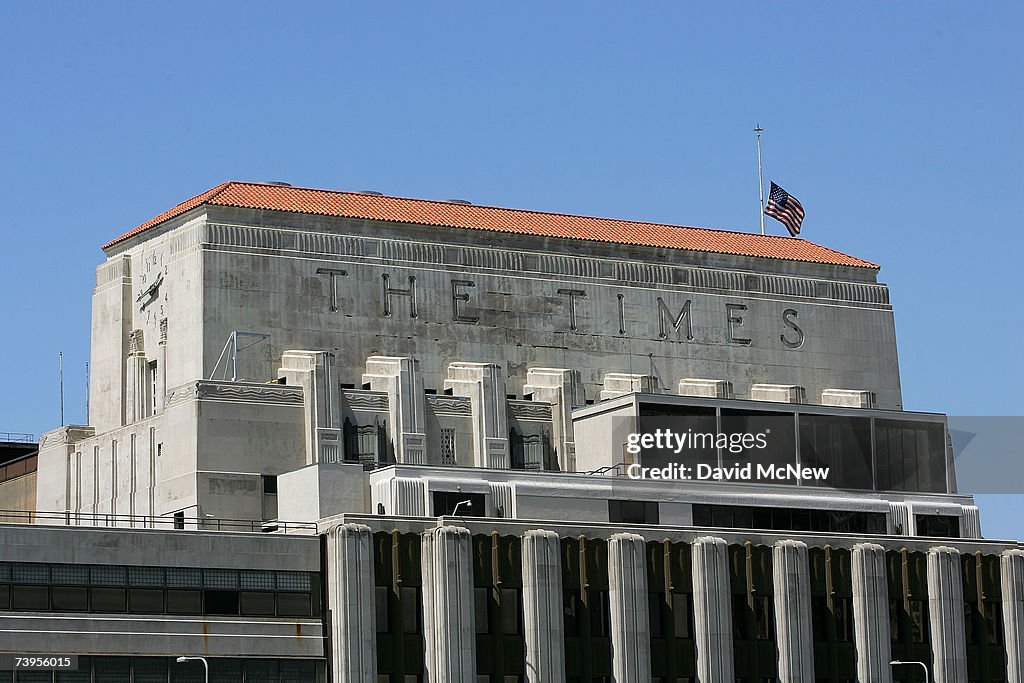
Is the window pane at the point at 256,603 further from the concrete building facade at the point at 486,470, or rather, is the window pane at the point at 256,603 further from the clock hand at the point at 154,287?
the clock hand at the point at 154,287

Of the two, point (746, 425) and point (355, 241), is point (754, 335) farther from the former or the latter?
point (355, 241)

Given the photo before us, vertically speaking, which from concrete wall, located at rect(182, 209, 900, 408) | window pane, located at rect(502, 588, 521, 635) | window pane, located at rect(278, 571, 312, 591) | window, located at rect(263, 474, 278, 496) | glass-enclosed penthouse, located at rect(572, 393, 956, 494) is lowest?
window pane, located at rect(502, 588, 521, 635)

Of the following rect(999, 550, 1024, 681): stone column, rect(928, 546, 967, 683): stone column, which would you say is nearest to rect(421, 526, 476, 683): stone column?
rect(928, 546, 967, 683): stone column

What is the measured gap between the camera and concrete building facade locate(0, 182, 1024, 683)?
9925cm

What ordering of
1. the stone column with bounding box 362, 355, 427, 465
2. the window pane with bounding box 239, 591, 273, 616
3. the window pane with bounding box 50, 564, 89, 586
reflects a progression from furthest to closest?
the stone column with bounding box 362, 355, 427, 465 → the window pane with bounding box 239, 591, 273, 616 → the window pane with bounding box 50, 564, 89, 586

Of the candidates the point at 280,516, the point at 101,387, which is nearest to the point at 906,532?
the point at 280,516

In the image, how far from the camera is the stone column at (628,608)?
105375mm

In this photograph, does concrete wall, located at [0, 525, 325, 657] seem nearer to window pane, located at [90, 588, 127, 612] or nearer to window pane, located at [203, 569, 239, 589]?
window pane, located at [203, 569, 239, 589]

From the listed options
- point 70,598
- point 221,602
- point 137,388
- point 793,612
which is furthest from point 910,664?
point 70,598

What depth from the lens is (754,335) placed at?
12925cm

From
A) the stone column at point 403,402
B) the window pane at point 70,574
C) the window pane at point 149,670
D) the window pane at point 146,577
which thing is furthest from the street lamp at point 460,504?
the window pane at point 70,574

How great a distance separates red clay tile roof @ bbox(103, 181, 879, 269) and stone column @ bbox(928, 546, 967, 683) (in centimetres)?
2337

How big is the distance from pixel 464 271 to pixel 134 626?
109ft

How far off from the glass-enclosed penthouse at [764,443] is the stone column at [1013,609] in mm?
6926
